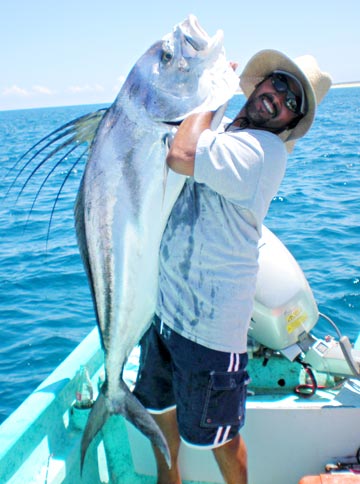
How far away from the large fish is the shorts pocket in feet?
1.80

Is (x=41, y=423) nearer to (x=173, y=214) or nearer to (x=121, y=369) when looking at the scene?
(x=121, y=369)

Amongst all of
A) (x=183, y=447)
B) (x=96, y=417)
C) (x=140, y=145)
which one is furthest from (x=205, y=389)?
(x=140, y=145)

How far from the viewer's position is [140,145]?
2035 mm

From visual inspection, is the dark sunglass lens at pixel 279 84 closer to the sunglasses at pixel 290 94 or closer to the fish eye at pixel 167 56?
the sunglasses at pixel 290 94

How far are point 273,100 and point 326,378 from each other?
5.52ft

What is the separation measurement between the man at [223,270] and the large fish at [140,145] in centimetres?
12

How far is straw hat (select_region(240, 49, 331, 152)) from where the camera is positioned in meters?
2.31

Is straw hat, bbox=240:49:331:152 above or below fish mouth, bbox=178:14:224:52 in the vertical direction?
below

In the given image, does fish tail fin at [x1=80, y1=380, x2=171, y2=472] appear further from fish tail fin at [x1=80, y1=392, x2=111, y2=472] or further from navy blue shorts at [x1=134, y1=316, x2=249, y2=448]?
navy blue shorts at [x1=134, y1=316, x2=249, y2=448]

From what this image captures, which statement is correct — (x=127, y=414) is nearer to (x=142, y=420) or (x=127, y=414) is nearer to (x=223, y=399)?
(x=142, y=420)

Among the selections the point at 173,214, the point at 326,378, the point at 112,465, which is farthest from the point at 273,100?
the point at 112,465

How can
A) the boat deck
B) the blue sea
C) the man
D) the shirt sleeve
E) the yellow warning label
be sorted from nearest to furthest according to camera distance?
the shirt sleeve → the man → the boat deck → the yellow warning label → the blue sea

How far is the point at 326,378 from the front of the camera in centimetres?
315

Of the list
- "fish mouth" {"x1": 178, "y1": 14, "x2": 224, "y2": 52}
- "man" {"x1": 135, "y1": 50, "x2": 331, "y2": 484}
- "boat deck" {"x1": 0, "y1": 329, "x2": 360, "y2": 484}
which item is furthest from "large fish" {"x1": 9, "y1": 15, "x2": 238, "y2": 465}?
"boat deck" {"x1": 0, "y1": 329, "x2": 360, "y2": 484}
